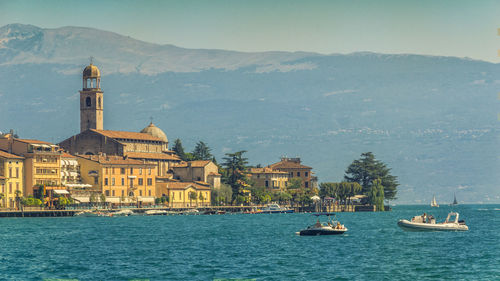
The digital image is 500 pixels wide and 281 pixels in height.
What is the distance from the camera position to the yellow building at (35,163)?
144m

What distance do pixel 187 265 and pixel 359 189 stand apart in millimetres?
133365

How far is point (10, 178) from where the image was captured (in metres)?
140

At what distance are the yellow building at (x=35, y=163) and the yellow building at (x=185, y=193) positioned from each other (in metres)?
22.7

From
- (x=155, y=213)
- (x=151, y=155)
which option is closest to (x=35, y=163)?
(x=155, y=213)

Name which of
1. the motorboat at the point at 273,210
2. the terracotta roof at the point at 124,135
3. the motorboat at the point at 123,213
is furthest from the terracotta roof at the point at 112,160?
the motorboat at the point at 273,210

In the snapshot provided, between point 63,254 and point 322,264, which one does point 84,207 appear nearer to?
point 63,254

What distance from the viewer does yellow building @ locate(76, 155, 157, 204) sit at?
15612 cm

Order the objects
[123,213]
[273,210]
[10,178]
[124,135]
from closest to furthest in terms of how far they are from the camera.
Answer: [10,178] < [123,213] < [124,135] < [273,210]

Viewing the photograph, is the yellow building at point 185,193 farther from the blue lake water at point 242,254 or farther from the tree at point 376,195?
the blue lake water at point 242,254

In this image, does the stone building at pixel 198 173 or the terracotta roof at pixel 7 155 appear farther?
the stone building at pixel 198 173


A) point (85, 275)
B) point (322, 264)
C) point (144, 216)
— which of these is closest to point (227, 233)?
point (322, 264)

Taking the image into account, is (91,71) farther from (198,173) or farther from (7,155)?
(7,155)

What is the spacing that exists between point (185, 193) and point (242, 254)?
9875 centimetres

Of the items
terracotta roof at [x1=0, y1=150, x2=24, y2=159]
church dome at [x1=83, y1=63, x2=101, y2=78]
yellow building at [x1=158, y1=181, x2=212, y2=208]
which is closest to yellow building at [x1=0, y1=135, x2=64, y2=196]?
terracotta roof at [x1=0, y1=150, x2=24, y2=159]
